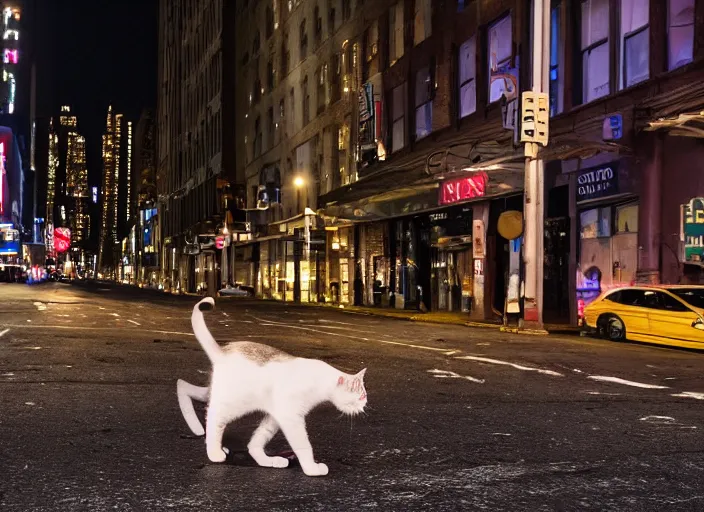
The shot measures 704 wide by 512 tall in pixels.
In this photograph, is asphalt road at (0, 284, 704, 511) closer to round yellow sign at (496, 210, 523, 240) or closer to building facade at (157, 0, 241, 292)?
round yellow sign at (496, 210, 523, 240)

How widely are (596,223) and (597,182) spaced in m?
1.34

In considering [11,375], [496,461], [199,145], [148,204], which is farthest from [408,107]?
[148,204]

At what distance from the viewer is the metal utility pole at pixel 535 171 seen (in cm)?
2066

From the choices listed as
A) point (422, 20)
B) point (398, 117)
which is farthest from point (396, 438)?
point (398, 117)

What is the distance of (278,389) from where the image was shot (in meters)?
5.18

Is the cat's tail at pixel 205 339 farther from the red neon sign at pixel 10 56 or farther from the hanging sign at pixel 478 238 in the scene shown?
the red neon sign at pixel 10 56

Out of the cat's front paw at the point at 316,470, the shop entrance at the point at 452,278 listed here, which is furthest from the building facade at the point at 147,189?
the cat's front paw at the point at 316,470

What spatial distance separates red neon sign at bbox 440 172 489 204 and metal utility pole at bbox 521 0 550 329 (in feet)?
17.9

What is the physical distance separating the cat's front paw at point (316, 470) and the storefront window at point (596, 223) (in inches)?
750

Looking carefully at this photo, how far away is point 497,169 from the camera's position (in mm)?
25359

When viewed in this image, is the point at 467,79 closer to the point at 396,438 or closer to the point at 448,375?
the point at 448,375

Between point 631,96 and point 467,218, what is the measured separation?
1015 cm

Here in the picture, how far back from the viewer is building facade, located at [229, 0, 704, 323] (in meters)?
20.5

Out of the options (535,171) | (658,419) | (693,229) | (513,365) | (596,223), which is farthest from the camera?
(596,223)
